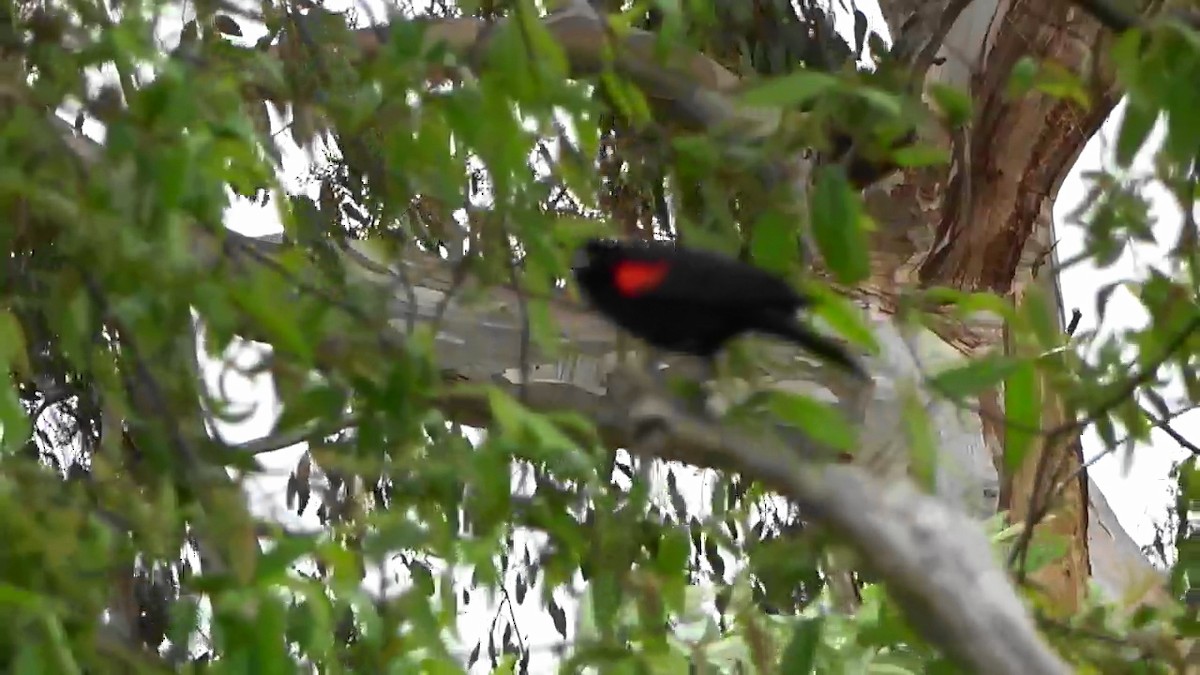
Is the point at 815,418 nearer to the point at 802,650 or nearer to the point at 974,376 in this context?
the point at 974,376

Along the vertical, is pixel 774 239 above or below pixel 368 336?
above

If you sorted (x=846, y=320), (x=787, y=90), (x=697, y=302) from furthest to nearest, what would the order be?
(x=697, y=302), (x=846, y=320), (x=787, y=90)

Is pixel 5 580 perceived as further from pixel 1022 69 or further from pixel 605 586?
pixel 1022 69

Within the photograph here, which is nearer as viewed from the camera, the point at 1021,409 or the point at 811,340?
the point at 1021,409

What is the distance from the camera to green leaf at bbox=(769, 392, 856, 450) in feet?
2.49

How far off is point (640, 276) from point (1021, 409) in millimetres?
376

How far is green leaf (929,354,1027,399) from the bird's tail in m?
0.30

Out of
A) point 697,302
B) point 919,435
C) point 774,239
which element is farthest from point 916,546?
point 697,302

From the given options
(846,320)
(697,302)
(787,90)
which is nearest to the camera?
(787,90)

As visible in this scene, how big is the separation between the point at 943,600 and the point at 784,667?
144 mm

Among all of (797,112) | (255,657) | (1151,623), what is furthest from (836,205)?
(1151,623)

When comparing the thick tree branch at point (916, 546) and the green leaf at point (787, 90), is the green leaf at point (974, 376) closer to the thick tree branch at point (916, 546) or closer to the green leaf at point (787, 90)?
the thick tree branch at point (916, 546)

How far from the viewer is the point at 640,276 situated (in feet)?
3.71

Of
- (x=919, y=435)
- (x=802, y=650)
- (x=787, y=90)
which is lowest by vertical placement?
(x=802, y=650)
